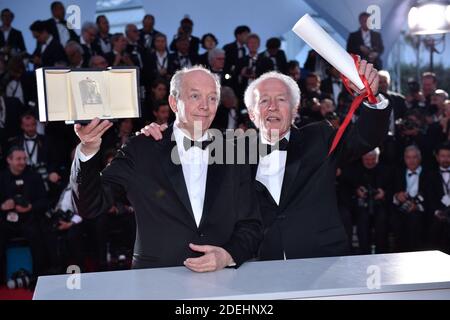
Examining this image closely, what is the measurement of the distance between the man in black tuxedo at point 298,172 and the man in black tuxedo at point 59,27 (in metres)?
→ 5.55

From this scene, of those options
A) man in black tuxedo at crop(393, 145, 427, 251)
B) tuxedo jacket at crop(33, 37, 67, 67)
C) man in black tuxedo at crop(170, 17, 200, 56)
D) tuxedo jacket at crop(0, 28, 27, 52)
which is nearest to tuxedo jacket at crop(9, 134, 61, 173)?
tuxedo jacket at crop(33, 37, 67, 67)

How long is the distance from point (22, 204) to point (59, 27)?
2.76 meters

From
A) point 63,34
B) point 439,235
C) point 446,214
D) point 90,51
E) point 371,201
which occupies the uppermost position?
point 63,34

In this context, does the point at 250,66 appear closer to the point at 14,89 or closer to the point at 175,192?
the point at 14,89

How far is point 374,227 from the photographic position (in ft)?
24.7

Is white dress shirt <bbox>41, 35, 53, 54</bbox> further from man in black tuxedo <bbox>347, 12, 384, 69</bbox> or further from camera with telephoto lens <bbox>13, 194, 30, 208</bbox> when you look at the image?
man in black tuxedo <bbox>347, 12, 384, 69</bbox>

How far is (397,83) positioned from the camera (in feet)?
34.6

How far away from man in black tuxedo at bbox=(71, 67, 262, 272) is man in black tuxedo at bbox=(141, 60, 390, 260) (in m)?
0.42

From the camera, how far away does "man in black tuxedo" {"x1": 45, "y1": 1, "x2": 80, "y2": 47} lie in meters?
8.50

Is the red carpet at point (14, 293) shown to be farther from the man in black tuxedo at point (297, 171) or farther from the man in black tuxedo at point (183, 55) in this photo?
the man in black tuxedo at point (183, 55)

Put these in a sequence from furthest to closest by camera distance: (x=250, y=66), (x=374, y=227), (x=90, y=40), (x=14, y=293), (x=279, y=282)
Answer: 1. (x=250, y=66)
2. (x=90, y=40)
3. (x=374, y=227)
4. (x=14, y=293)
5. (x=279, y=282)

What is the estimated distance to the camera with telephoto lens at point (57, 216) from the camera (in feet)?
22.5

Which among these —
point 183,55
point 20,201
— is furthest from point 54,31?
point 20,201

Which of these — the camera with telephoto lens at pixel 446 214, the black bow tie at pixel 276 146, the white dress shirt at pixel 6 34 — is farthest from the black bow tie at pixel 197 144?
the white dress shirt at pixel 6 34
